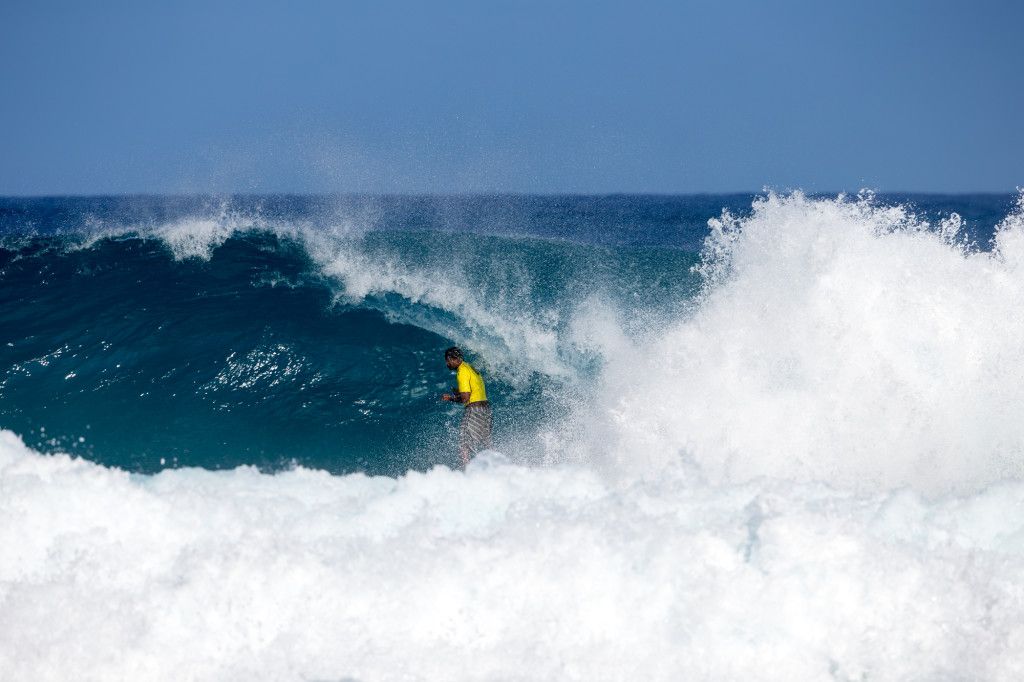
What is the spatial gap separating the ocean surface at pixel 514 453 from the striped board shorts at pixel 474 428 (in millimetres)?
638

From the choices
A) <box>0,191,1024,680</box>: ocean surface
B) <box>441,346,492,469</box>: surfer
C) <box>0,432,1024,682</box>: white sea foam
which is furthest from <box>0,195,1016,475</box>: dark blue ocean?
<box>0,432,1024,682</box>: white sea foam

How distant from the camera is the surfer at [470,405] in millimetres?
7930

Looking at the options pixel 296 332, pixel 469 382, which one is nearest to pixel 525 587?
pixel 469 382

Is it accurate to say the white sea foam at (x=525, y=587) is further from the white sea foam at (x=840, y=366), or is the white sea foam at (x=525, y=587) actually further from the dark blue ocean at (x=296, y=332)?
the dark blue ocean at (x=296, y=332)

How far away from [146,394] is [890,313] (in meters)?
7.77

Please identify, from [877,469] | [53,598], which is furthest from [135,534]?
[877,469]

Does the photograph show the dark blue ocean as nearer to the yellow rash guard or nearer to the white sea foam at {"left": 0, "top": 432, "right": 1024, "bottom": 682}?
the yellow rash guard

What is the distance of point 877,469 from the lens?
696cm

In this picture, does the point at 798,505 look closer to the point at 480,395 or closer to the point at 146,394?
the point at 480,395

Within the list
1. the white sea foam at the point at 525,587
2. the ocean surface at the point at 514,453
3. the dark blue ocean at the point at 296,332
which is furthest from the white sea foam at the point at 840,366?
the white sea foam at the point at 525,587

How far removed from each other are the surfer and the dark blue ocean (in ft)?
2.29

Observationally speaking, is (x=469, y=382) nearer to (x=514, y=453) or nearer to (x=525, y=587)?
(x=514, y=453)

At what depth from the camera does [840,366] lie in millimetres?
7738

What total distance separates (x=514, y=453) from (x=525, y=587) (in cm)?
431
